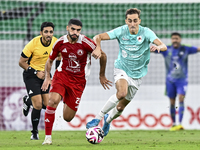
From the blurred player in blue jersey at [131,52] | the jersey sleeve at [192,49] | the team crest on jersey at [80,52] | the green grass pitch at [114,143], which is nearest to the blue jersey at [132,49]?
the blurred player in blue jersey at [131,52]

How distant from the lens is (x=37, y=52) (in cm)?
738

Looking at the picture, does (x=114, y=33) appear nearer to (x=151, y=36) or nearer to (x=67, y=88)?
(x=151, y=36)

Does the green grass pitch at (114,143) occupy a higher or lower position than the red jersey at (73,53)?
lower

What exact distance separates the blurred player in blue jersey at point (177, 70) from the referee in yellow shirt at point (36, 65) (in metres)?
4.01

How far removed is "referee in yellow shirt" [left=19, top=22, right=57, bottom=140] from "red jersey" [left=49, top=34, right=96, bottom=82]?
3.66 feet

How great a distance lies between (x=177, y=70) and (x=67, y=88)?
4.89 metres

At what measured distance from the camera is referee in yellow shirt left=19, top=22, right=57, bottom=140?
7207 mm

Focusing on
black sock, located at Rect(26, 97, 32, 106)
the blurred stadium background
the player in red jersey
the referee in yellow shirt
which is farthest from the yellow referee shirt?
the blurred stadium background

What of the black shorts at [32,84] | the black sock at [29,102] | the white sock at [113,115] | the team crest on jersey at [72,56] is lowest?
the white sock at [113,115]

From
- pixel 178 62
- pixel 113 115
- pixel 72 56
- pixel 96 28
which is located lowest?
pixel 113 115

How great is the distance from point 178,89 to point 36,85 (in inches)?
171

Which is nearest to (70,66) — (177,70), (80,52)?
(80,52)

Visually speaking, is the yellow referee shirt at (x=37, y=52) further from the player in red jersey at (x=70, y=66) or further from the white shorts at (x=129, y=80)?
the white shorts at (x=129, y=80)

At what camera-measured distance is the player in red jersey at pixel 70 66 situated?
5.94m
